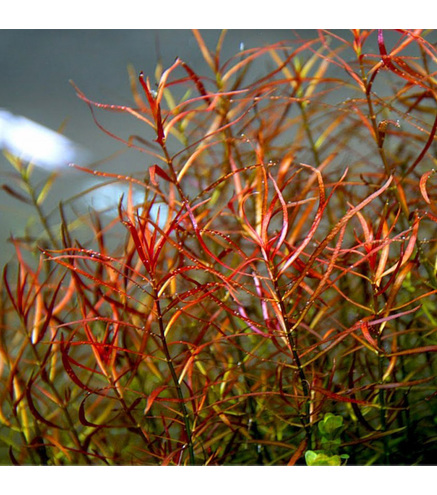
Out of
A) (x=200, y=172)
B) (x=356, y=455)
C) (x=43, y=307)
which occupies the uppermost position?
(x=200, y=172)

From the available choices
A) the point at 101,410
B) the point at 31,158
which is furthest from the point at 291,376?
the point at 31,158

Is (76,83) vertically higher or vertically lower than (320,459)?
higher

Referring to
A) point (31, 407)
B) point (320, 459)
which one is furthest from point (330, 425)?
point (31, 407)

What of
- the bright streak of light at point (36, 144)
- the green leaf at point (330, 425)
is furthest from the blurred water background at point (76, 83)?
the green leaf at point (330, 425)

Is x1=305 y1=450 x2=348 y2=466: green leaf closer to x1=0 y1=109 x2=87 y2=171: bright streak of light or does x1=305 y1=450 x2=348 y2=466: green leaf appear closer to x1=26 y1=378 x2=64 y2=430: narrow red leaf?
x1=26 y1=378 x2=64 y2=430: narrow red leaf

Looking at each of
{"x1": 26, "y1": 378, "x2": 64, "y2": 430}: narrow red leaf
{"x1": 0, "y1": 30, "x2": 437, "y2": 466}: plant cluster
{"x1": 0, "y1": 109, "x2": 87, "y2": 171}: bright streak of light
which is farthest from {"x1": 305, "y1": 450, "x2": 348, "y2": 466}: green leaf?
{"x1": 0, "y1": 109, "x2": 87, "y2": 171}: bright streak of light

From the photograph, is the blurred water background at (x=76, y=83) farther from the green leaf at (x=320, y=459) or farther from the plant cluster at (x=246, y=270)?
the green leaf at (x=320, y=459)

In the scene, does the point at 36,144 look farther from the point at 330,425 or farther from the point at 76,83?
the point at 330,425

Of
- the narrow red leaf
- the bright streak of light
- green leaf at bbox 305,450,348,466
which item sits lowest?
green leaf at bbox 305,450,348,466
